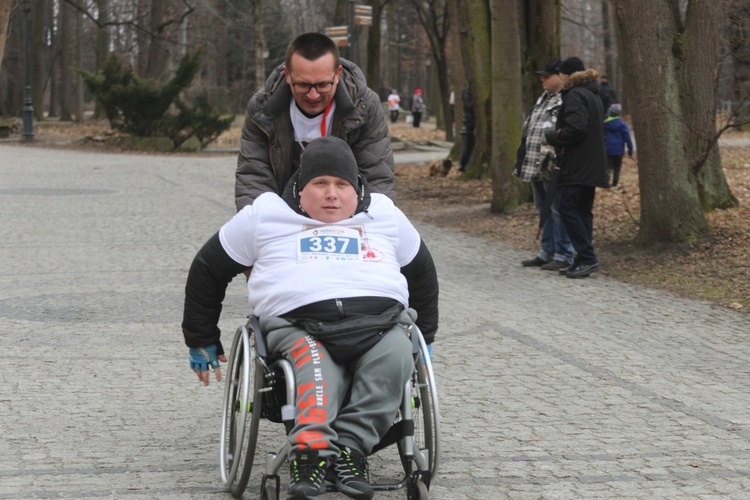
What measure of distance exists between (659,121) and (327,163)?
7.48m

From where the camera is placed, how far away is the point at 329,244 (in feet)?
14.5

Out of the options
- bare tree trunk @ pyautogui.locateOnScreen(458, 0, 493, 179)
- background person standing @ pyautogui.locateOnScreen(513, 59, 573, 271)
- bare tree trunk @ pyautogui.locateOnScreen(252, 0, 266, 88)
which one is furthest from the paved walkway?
bare tree trunk @ pyautogui.locateOnScreen(252, 0, 266, 88)

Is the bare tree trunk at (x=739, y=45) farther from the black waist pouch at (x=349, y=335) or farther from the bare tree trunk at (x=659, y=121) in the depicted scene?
the black waist pouch at (x=349, y=335)

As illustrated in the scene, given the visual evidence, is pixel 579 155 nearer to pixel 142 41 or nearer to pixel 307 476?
pixel 307 476

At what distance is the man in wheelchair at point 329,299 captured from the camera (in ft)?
13.2

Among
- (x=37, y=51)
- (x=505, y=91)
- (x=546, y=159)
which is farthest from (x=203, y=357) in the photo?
(x=37, y=51)

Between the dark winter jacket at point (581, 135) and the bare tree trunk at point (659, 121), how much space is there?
33.4 inches

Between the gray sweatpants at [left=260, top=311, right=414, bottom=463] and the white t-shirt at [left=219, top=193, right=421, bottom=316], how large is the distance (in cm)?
19

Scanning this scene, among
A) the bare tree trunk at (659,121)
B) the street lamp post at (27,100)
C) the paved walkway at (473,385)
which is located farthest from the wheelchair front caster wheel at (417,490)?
the street lamp post at (27,100)

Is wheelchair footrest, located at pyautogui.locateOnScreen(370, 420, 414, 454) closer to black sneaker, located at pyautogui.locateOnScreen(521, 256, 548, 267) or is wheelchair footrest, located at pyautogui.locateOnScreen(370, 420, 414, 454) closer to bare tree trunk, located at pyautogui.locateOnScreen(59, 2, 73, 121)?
black sneaker, located at pyautogui.locateOnScreen(521, 256, 548, 267)

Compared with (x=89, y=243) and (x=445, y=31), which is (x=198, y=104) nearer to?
(x=445, y=31)

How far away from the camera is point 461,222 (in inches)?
608

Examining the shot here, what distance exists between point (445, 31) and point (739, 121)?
19.7 metres

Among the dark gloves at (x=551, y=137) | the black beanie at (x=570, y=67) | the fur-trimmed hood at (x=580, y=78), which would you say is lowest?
the dark gloves at (x=551, y=137)
